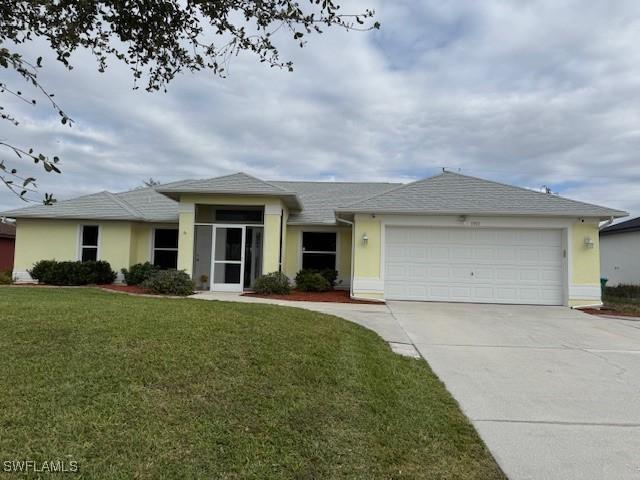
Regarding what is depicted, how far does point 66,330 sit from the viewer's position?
249 inches

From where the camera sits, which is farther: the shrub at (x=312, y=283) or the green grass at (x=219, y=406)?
the shrub at (x=312, y=283)

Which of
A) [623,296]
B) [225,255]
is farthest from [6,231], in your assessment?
[623,296]

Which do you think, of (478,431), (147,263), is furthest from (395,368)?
(147,263)

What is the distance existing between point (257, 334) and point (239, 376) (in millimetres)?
1703

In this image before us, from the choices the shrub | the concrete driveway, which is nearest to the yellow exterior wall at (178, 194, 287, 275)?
the shrub

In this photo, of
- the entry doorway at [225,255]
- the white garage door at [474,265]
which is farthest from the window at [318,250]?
the white garage door at [474,265]

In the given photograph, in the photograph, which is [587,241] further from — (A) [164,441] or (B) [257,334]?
(A) [164,441]

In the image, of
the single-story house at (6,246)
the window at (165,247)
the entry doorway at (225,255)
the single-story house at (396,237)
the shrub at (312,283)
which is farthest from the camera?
the single-story house at (6,246)

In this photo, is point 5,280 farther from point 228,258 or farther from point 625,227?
point 625,227

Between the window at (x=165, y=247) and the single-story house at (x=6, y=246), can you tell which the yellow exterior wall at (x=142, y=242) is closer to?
the window at (x=165, y=247)

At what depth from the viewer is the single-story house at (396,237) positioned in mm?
14055

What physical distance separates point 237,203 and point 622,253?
1923cm

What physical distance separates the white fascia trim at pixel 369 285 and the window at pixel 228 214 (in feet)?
14.9

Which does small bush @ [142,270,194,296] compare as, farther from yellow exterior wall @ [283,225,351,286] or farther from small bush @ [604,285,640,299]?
small bush @ [604,285,640,299]
